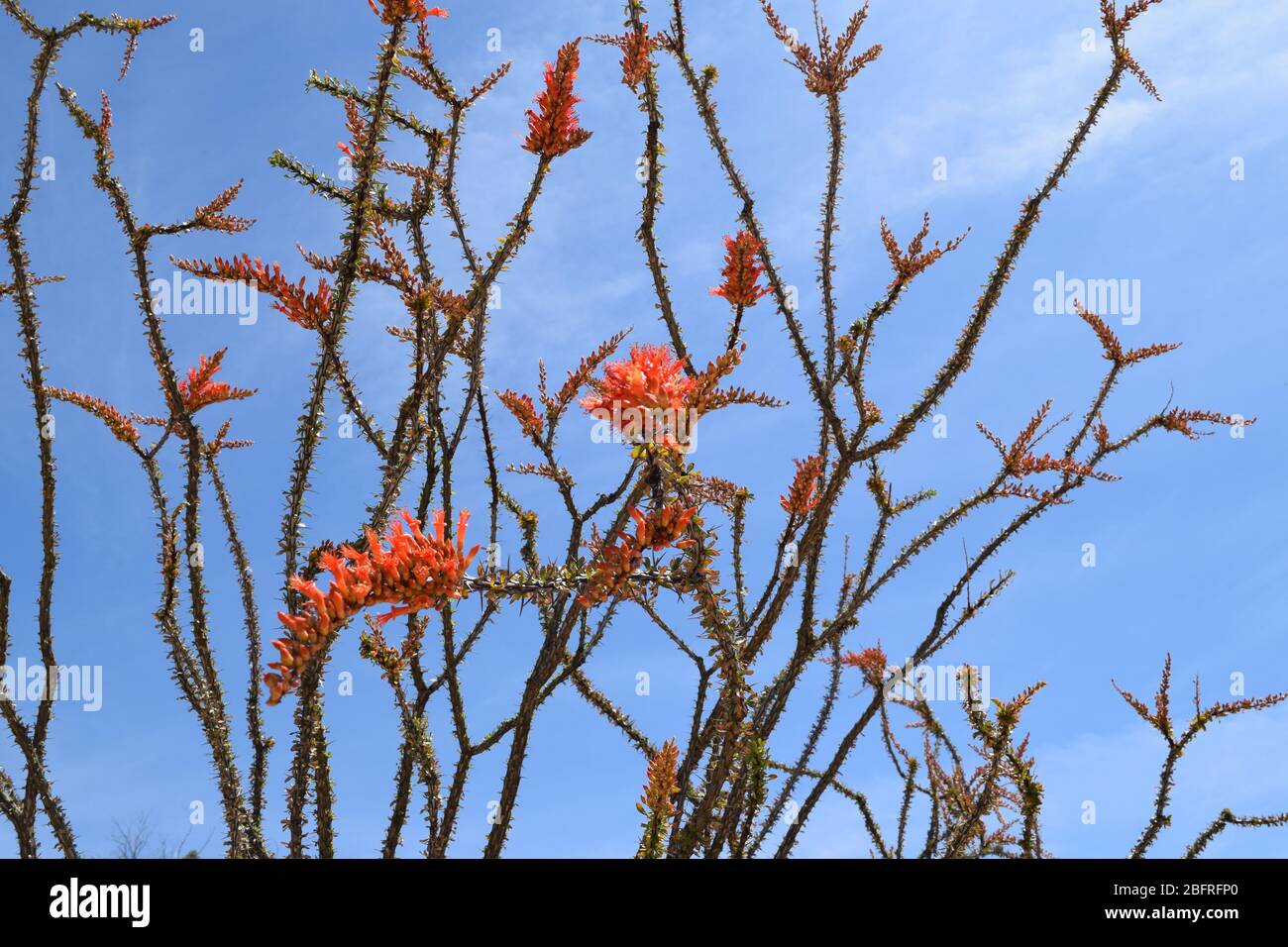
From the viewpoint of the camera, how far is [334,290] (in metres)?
2.56

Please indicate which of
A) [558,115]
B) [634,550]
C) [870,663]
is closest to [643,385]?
[634,550]

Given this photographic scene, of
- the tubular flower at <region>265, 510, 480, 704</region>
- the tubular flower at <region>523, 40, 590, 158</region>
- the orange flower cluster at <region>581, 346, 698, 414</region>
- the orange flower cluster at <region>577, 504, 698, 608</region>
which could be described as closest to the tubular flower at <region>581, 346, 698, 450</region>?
the orange flower cluster at <region>581, 346, 698, 414</region>

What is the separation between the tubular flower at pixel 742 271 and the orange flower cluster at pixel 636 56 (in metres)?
0.58

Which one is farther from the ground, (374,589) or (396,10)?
(396,10)

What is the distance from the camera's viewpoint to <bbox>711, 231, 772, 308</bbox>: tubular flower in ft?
10.4

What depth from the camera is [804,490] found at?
2.78 metres

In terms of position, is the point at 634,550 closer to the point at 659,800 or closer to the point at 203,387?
the point at 659,800

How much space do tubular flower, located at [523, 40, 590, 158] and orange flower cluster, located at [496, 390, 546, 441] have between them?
34.7 inches

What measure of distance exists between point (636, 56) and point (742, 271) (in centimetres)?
74

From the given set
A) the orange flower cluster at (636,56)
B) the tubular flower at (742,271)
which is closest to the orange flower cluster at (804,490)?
the tubular flower at (742,271)

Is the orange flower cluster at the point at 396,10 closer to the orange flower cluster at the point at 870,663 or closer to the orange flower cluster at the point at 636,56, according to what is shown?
the orange flower cluster at the point at 636,56

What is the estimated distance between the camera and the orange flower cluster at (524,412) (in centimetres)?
342

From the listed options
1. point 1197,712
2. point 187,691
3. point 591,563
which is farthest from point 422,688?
point 1197,712

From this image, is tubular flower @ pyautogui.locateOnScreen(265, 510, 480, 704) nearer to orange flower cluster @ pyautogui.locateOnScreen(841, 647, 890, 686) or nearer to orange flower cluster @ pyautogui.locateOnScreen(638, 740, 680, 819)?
orange flower cluster @ pyautogui.locateOnScreen(638, 740, 680, 819)
